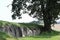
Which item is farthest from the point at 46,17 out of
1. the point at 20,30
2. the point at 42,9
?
the point at 20,30

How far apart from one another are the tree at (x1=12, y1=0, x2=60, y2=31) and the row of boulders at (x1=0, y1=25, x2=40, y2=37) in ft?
5.52

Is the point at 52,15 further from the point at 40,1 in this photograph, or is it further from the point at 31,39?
the point at 31,39

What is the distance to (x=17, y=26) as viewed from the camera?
19234mm

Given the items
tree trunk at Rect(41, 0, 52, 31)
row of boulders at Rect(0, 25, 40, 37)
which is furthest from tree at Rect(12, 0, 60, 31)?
row of boulders at Rect(0, 25, 40, 37)

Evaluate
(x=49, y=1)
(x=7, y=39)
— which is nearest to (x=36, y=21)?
→ (x=49, y=1)

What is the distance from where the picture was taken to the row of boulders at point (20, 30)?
17.9 metres

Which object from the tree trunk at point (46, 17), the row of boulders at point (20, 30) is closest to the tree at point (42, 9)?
the tree trunk at point (46, 17)

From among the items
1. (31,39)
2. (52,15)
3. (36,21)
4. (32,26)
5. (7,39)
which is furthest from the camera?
(36,21)

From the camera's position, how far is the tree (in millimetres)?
23047

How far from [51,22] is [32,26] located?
3140 mm

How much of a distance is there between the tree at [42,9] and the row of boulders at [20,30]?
1.68m

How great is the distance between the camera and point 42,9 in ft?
77.6

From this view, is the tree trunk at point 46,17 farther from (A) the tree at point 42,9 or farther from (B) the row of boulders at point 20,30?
(B) the row of boulders at point 20,30

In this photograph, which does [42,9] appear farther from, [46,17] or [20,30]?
[20,30]
